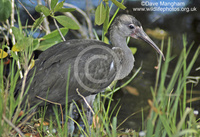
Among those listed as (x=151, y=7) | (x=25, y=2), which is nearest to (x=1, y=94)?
(x=25, y=2)

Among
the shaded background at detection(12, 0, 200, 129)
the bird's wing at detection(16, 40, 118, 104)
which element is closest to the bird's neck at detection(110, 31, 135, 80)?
the bird's wing at detection(16, 40, 118, 104)

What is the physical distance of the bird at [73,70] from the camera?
2785 millimetres

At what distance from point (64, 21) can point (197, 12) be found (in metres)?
2.42

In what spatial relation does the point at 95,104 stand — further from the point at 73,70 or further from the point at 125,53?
the point at 125,53

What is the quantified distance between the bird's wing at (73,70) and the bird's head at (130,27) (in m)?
0.27

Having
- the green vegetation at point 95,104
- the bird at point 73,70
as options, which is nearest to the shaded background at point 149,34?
the green vegetation at point 95,104

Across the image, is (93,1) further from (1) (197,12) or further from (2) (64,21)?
(2) (64,21)

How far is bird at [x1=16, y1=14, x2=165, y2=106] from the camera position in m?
2.79

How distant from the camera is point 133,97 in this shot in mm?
3742

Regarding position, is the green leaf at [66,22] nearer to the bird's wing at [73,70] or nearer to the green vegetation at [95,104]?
the green vegetation at [95,104]

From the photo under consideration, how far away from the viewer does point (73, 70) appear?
9.37 feet

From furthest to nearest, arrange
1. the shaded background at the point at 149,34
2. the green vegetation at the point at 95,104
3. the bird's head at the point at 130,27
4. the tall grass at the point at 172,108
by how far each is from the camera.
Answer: the shaded background at the point at 149,34, the bird's head at the point at 130,27, the green vegetation at the point at 95,104, the tall grass at the point at 172,108

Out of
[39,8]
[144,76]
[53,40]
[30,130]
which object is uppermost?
[39,8]

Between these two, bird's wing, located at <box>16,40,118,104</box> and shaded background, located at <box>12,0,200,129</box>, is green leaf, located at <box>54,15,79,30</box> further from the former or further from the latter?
shaded background, located at <box>12,0,200,129</box>
